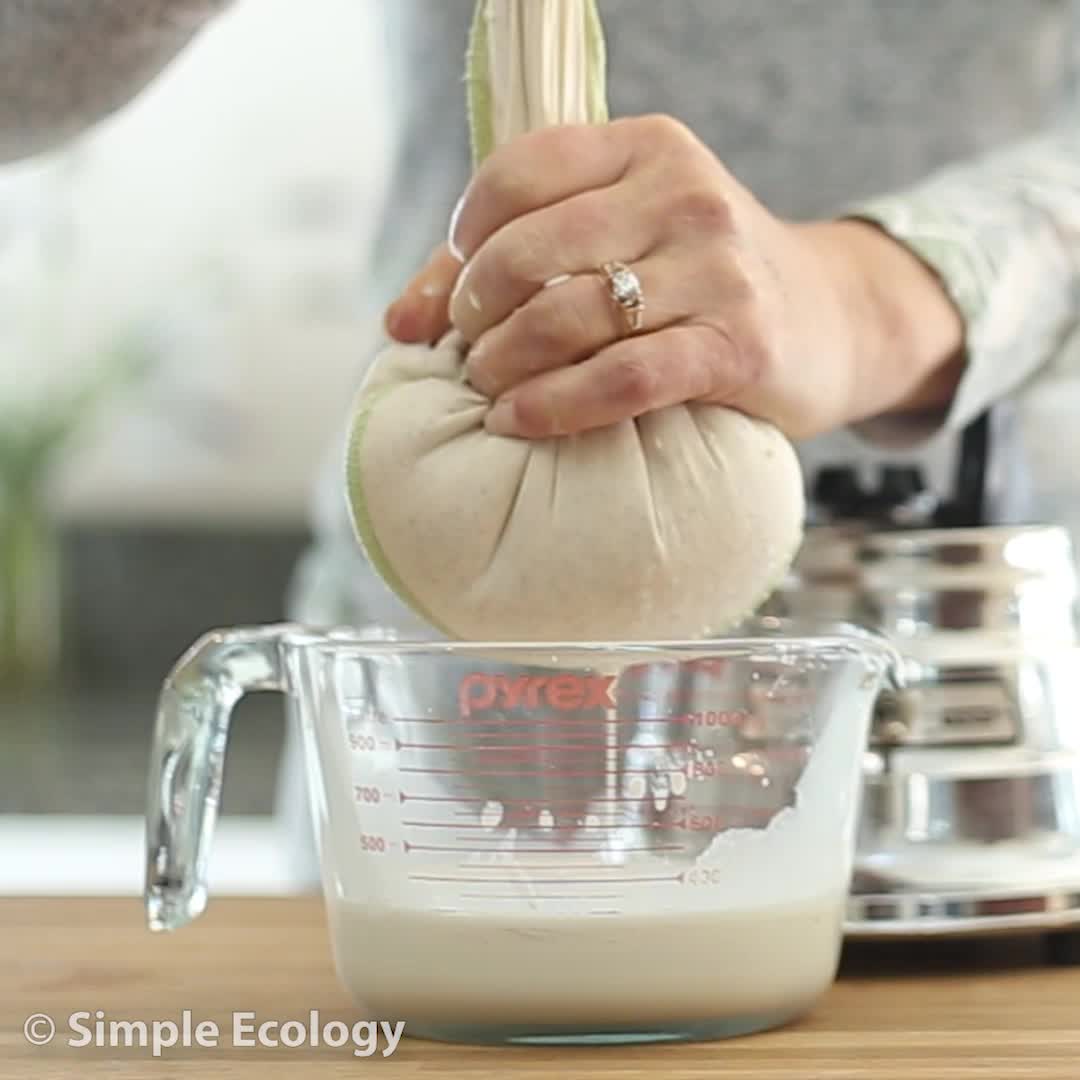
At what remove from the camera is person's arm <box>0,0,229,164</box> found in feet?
3.12

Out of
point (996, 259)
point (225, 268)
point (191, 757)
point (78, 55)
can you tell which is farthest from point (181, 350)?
point (191, 757)

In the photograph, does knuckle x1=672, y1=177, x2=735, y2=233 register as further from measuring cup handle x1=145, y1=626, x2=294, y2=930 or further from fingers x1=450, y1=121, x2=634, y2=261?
measuring cup handle x1=145, y1=626, x2=294, y2=930

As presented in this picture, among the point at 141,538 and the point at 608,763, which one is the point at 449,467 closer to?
the point at 608,763

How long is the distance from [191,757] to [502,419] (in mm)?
156

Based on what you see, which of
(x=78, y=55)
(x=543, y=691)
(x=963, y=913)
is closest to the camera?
(x=543, y=691)

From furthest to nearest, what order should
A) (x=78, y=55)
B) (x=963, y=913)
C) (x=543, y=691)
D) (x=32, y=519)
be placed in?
(x=32, y=519), (x=78, y=55), (x=963, y=913), (x=543, y=691)

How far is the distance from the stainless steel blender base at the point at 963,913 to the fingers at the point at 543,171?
11.4 inches

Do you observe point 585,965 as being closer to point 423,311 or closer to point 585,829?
point 585,829

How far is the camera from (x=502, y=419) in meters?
0.59

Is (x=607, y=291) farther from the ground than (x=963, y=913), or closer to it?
farther from the ground

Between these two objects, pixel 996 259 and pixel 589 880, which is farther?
pixel 996 259

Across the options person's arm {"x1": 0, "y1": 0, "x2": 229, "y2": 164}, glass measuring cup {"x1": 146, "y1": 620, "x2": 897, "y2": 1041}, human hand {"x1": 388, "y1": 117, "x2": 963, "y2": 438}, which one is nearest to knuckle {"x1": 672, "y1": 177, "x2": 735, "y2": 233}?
human hand {"x1": 388, "y1": 117, "x2": 963, "y2": 438}

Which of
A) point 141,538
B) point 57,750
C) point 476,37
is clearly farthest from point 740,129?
point 141,538

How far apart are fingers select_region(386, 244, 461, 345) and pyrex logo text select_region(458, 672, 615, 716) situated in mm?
137
